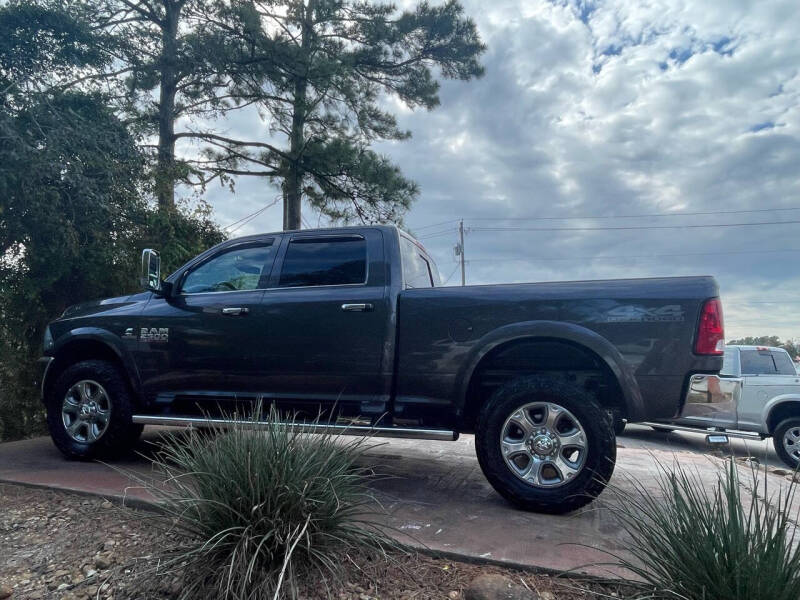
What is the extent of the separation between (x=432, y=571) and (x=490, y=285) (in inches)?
77.5

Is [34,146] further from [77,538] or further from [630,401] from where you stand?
[630,401]

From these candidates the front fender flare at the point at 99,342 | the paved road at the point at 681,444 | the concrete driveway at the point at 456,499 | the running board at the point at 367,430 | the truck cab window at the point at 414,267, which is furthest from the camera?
the paved road at the point at 681,444

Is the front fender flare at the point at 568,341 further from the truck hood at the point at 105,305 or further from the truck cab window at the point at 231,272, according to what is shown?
the truck hood at the point at 105,305

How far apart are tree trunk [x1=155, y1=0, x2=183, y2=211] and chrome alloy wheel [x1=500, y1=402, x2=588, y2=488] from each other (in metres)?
7.39

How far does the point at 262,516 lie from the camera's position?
254 centimetres

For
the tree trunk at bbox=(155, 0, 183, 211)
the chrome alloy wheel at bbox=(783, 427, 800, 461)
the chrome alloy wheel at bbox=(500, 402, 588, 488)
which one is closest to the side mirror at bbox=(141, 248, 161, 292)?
the chrome alloy wheel at bbox=(500, 402, 588, 488)

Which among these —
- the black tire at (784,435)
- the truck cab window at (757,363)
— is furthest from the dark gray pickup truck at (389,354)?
the truck cab window at (757,363)

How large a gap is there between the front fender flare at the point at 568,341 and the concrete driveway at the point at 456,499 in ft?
1.76

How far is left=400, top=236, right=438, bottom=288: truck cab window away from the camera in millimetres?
4609

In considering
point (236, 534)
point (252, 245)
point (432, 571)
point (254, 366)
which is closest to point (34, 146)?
point (252, 245)

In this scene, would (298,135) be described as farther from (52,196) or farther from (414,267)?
(414,267)

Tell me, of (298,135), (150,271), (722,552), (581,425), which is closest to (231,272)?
(150,271)

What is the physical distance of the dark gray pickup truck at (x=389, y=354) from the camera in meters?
3.55

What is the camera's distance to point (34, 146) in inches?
237
